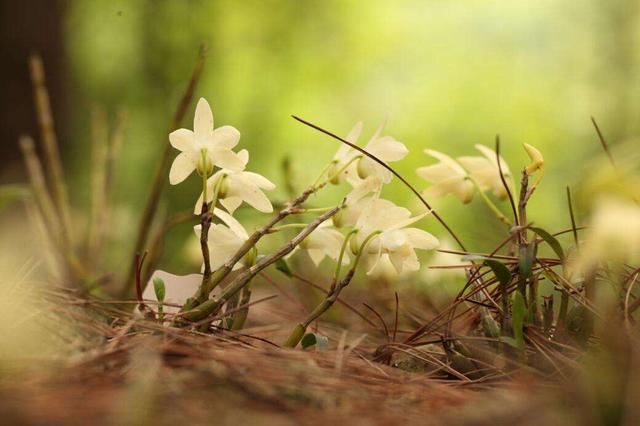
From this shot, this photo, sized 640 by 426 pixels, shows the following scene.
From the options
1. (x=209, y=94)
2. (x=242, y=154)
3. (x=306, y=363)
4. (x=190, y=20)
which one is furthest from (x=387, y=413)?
(x=209, y=94)

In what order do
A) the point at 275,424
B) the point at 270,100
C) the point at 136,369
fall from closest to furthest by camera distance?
the point at 275,424
the point at 136,369
the point at 270,100

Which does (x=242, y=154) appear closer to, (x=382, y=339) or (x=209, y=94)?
(x=382, y=339)

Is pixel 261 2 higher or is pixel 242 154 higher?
pixel 261 2

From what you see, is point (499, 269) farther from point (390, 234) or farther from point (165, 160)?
point (165, 160)

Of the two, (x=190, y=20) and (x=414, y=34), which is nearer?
(x=190, y=20)

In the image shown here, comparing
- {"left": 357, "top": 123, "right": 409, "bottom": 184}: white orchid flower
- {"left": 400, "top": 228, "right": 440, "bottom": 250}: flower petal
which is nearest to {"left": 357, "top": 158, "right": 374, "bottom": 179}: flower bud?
{"left": 357, "top": 123, "right": 409, "bottom": 184}: white orchid flower

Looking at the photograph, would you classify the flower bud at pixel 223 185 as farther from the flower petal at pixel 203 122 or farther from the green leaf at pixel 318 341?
the green leaf at pixel 318 341

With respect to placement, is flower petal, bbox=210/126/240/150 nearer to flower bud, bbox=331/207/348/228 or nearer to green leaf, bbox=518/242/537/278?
flower bud, bbox=331/207/348/228

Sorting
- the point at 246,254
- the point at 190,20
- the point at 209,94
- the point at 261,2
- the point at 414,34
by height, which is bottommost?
the point at 246,254
